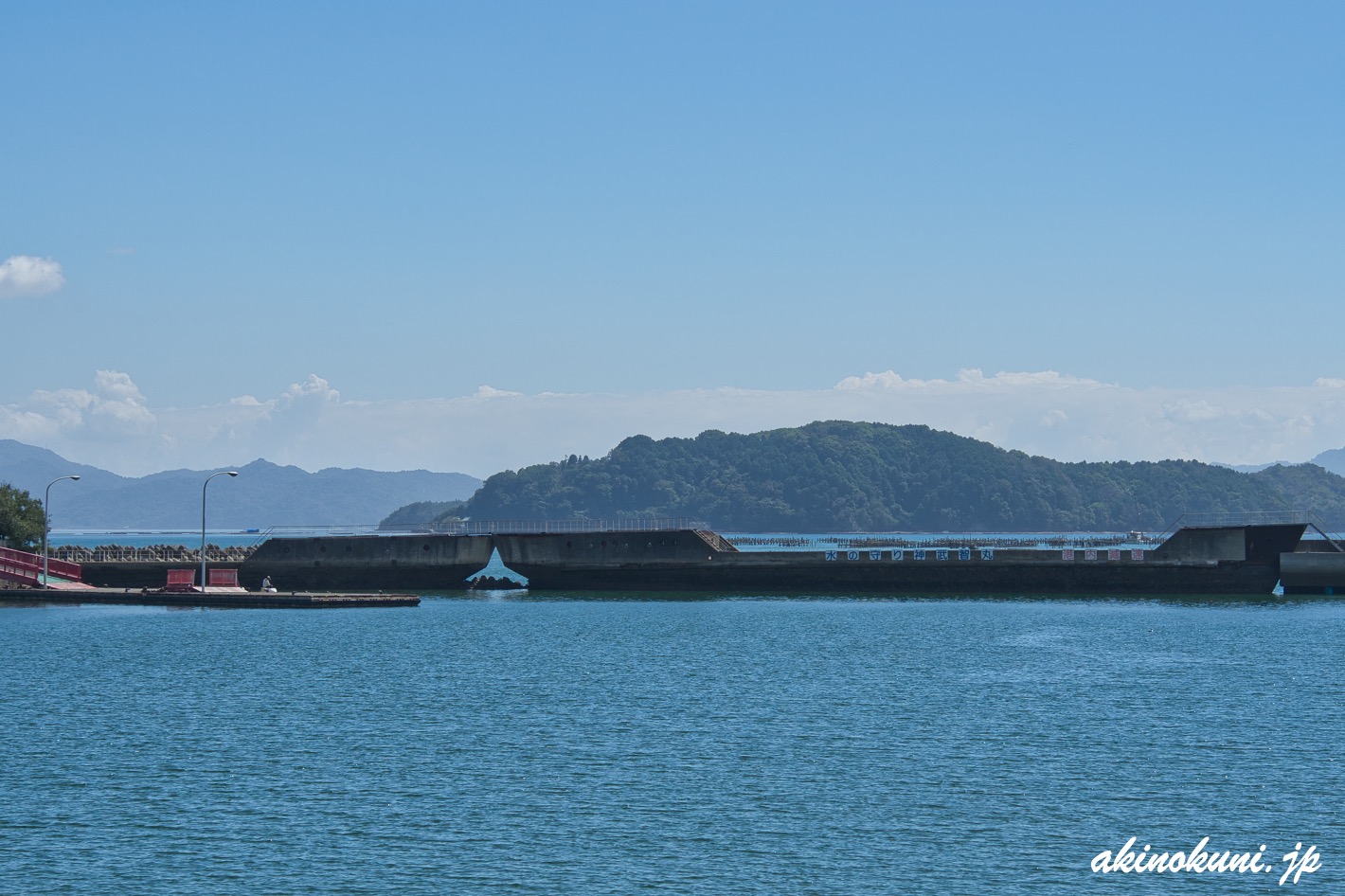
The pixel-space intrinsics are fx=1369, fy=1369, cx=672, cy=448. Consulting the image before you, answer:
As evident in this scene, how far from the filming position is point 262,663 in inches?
2756

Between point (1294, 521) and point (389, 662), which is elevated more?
point (1294, 521)

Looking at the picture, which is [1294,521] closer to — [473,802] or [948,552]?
[948,552]

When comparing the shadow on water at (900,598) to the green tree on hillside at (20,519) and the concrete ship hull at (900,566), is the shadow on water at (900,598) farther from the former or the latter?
the green tree on hillside at (20,519)

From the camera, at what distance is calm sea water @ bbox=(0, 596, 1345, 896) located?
32.4m

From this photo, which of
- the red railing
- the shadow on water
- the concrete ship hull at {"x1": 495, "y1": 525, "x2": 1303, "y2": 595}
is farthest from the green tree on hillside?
the concrete ship hull at {"x1": 495, "y1": 525, "x2": 1303, "y2": 595}

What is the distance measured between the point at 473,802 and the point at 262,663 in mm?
35004

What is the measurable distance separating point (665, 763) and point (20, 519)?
99.8 meters

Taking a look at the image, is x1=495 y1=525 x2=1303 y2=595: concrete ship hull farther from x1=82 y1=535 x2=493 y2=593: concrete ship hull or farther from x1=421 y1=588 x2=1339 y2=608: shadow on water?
x1=82 y1=535 x2=493 y2=593: concrete ship hull

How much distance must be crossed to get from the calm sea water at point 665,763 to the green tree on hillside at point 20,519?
4965cm

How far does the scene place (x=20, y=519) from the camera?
124m

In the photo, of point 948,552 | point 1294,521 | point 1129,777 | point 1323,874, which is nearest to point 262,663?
point 1129,777

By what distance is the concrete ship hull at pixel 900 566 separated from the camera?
10388cm

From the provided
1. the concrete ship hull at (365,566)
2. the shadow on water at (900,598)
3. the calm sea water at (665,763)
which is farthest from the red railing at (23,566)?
the calm sea water at (665,763)

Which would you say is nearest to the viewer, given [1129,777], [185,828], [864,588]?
[185,828]
